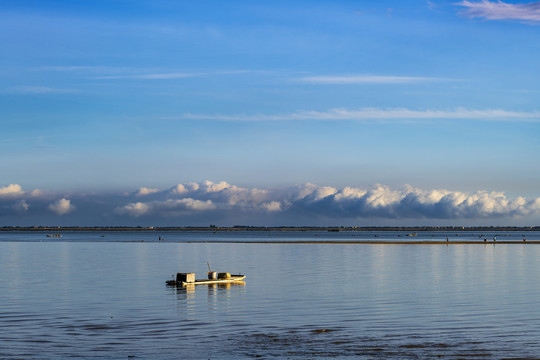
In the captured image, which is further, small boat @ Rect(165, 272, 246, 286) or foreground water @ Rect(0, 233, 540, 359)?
small boat @ Rect(165, 272, 246, 286)

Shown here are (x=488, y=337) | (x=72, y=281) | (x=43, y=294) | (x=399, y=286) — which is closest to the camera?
(x=488, y=337)

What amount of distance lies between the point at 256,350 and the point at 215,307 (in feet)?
60.4

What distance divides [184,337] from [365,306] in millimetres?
Result: 17994

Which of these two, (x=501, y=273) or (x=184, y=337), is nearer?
(x=184, y=337)

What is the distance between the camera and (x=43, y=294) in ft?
199

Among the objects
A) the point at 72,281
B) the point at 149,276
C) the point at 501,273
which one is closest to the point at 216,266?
the point at 149,276

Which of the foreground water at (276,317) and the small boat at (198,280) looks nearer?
the foreground water at (276,317)

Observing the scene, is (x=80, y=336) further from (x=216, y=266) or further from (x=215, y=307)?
(x=216, y=266)

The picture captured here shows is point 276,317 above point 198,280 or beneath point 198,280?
beneath

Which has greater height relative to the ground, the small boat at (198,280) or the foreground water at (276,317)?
the small boat at (198,280)

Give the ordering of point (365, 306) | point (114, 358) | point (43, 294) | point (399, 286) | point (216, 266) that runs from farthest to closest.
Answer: point (216, 266)
point (399, 286)
point (43, 294)
point (365, 306)
point (114, 358)

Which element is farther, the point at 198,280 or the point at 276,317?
the point at 198,280

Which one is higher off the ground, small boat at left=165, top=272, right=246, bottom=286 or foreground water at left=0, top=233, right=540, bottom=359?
small boat at left=165, top=272, right=246, bottom=286

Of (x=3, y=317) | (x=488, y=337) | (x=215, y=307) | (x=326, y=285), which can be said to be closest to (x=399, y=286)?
(x=326, y=285)
